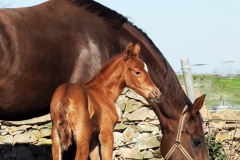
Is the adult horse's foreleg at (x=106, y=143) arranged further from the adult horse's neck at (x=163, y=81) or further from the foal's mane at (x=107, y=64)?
the adult horse's neck at (x=163, y=81)

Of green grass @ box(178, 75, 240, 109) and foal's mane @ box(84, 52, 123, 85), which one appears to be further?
green grass @ box(178, 75, 240, 109)

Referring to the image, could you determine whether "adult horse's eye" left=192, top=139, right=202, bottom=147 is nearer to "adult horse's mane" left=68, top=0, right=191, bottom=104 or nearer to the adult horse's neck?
the adult horse's neck

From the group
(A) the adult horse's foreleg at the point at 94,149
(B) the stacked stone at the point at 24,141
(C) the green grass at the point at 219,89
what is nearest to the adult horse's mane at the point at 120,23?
(A) the adult horse's foreleg at the point at 94,149


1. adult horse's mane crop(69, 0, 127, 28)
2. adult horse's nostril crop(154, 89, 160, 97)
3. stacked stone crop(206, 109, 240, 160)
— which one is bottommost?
stacked stone crop(206, 109, 240, 160)

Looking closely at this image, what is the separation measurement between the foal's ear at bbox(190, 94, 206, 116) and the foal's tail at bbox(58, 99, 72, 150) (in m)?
1.65

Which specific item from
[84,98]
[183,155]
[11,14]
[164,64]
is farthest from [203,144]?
[11,14]

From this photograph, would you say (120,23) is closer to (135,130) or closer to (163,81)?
(163,81)

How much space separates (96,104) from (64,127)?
1.96 ft

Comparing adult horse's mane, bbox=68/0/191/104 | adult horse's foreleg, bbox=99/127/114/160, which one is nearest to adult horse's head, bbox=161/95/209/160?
adult horse's mane, bbox=68/0/191/104

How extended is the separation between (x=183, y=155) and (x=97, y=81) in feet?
4.30

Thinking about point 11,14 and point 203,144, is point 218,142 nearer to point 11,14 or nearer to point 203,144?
point 203,144

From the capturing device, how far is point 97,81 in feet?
18.4

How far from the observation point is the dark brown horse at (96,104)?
4781mm

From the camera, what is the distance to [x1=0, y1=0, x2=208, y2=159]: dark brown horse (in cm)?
540
